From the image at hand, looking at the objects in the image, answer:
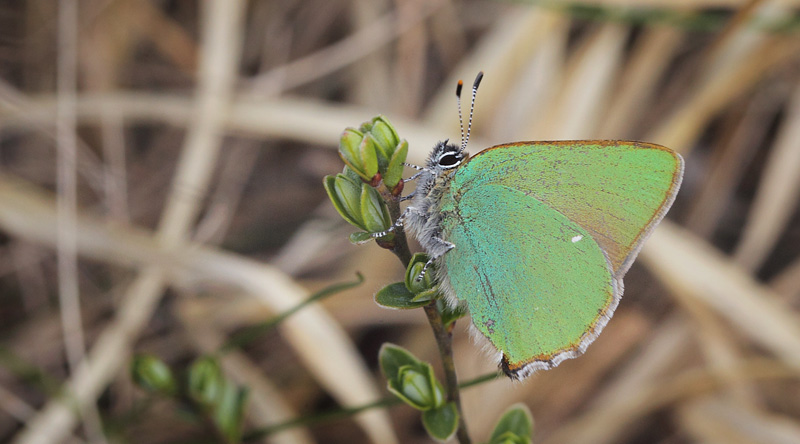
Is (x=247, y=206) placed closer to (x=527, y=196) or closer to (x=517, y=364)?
(x=527, y=196)

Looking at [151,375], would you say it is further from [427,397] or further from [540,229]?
[540,229]

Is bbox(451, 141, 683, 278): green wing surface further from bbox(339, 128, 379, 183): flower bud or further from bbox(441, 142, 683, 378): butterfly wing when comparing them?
bbox(339, 128, 379, 183): flower bud

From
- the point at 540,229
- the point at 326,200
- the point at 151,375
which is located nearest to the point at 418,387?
the point at 540,229

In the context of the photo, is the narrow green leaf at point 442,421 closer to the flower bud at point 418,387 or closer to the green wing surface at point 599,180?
the flower bud at point 418,387

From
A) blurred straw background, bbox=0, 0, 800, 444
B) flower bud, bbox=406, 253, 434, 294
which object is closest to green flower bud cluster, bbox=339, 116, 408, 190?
flower bud, bbox=406, 253, 434, 294

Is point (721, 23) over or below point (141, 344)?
below

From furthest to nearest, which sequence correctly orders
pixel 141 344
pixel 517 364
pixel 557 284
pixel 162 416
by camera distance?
pixel 141 344
pixel 162 416
pixel 557 284
pixel 517 364

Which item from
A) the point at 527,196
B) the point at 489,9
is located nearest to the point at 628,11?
the point at 489,9
